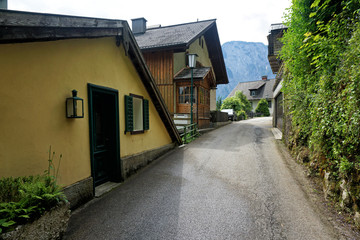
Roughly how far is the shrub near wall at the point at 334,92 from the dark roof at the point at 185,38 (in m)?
7.81

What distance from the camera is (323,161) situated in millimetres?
4461

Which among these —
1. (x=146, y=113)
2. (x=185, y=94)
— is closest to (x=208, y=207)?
(x=146, y=113)

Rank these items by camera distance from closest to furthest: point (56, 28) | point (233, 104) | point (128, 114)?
point (56, 28), point (128, 114), point (233, 104)

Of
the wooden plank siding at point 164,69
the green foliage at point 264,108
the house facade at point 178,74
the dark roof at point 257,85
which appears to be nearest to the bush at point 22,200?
the house facade at point 178,74

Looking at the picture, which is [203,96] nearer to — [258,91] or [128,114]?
[128,114]

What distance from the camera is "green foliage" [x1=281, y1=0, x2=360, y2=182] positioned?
2.98 m

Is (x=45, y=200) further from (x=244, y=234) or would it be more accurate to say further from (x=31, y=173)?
(x=244, y=234)

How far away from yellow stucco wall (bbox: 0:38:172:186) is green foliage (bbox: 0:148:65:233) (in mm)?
432

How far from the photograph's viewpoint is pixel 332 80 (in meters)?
3.76

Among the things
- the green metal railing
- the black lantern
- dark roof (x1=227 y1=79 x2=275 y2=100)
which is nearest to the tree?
dark roof (x1=227 y1=79 x2=275 y2=100)

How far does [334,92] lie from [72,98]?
4984 mm

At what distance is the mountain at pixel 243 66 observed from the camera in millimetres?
175375

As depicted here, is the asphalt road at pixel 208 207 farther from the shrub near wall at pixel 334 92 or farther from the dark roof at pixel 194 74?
the dark roof at pixel 194 74

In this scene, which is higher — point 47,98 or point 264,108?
point 264,108
